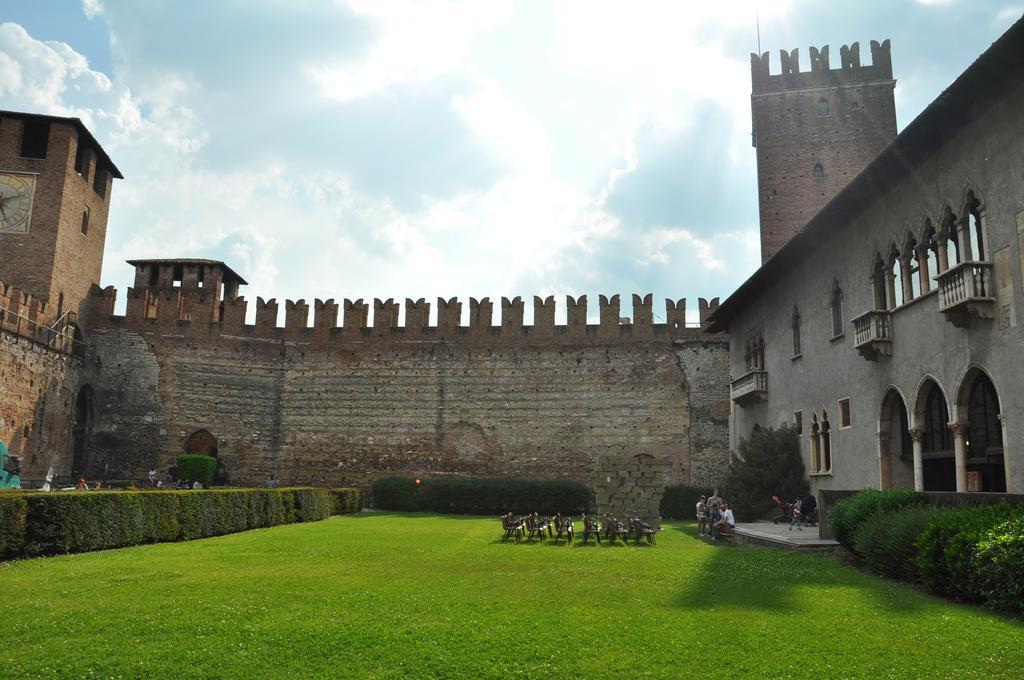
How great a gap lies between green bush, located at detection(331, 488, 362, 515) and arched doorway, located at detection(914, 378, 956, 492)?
1644 cm

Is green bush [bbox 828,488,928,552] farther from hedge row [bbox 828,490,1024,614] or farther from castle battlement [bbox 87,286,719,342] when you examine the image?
castle battlement [bbox 87,286,719,342]

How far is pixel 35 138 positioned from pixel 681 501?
1003 inches

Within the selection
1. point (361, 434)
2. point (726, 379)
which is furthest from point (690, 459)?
point (361, 434)

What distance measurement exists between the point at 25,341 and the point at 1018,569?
26060mm

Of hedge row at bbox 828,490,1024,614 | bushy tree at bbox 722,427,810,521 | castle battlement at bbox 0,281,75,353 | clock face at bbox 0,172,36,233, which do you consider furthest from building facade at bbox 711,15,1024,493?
clock face at bbox 0,172,36,233

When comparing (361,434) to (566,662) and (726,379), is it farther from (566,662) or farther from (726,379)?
(566,662)

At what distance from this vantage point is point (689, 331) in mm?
28094

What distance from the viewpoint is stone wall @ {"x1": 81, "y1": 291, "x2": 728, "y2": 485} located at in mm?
27766

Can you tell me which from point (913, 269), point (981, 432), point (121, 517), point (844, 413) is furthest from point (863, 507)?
point (121, 517)

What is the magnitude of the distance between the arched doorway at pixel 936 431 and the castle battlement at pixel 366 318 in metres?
14.4

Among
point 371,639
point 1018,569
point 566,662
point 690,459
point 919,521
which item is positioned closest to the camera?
point 566,662

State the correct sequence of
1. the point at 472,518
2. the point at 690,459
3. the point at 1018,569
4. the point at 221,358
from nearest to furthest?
the point at 1018,569 → the point at 472,518 → the point at 690,459 → the point at 221,358

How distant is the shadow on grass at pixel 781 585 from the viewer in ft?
26.1

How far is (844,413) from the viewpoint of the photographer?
666 inches
